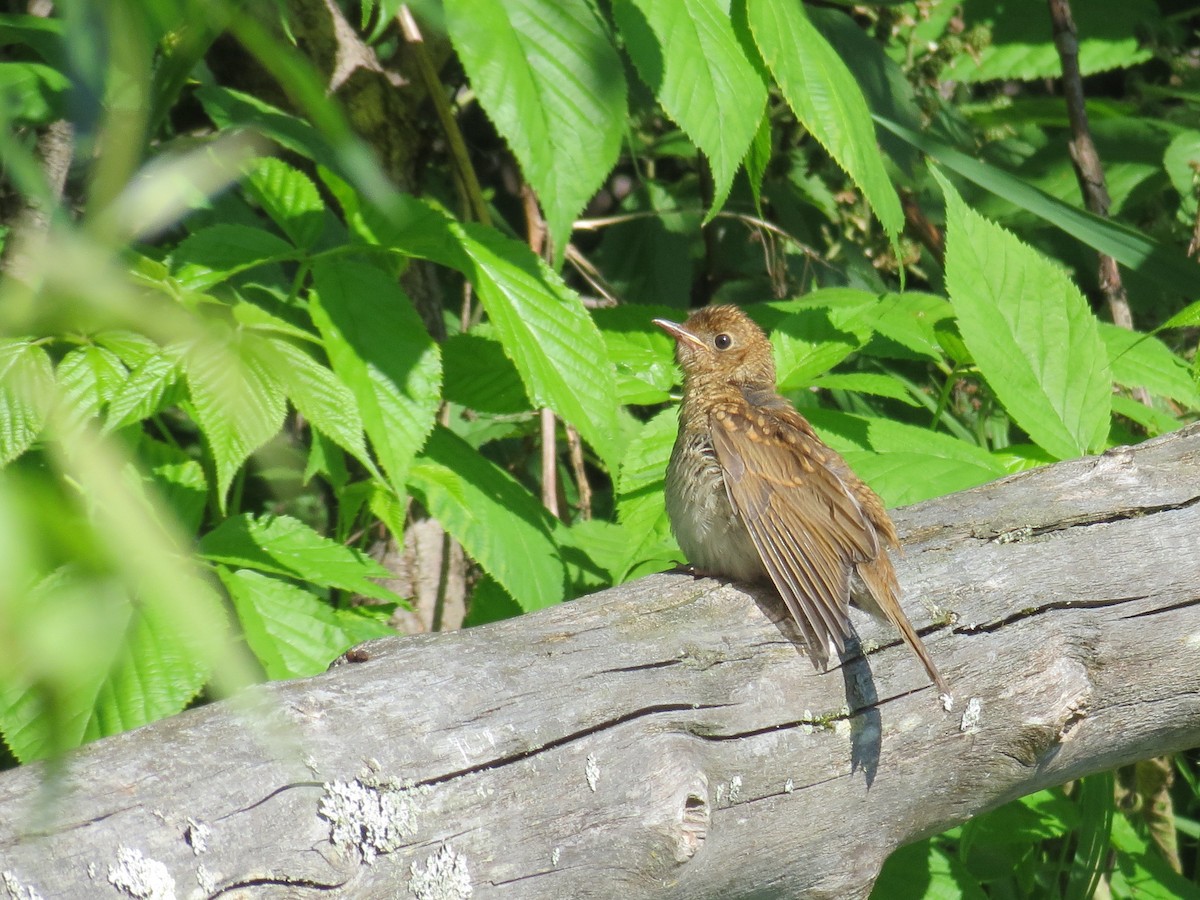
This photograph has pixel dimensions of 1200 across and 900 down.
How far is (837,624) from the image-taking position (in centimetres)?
252

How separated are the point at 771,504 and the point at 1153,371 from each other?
1.13 m

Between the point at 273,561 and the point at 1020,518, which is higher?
the point at 273,561

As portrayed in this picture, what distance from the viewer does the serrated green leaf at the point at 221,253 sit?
9.32 feet

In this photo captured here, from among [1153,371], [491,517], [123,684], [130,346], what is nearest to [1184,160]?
[1153,371]

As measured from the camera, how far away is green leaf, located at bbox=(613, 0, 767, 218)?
2639 millimetres

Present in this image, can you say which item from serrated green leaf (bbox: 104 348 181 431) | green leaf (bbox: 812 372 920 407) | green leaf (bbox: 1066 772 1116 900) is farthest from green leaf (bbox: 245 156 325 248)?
green leaf (bbox: 1066 772 1116 900)

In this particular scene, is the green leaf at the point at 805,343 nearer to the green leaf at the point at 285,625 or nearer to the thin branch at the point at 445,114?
the thin branch at the point at 445,114

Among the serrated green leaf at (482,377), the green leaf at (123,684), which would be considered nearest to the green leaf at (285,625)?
the green leaf at (123,684)

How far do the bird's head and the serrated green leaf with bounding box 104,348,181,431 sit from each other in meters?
2.04

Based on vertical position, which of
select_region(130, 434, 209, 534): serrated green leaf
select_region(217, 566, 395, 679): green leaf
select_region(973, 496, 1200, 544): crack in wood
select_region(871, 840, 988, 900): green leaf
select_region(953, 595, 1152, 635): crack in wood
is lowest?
select_region(871, 840, 988, 900): green leaf

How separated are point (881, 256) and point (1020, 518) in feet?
9.71

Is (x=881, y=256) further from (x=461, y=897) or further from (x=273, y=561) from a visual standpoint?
(x=461, y=897)

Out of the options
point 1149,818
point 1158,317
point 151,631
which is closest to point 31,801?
point 151,631

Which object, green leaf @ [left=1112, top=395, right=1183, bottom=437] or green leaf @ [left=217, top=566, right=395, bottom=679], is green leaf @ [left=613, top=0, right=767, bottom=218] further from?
green leaf @ [left=1112, top=395, right=1183, bottom=437]
